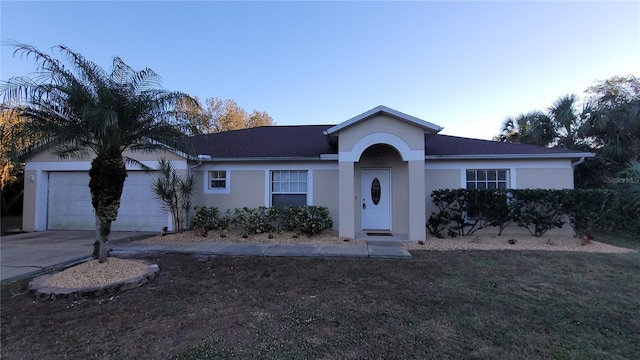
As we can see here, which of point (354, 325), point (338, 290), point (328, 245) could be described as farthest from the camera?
point (328, 245)

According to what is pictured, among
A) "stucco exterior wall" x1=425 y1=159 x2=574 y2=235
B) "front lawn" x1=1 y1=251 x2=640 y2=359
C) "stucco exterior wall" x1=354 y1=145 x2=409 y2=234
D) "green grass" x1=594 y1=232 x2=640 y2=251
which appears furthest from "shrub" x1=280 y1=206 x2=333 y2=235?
"green grass" x1=594 y1=232 x2=640 y2=251

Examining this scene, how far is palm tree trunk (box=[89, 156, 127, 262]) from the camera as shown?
18.7ft

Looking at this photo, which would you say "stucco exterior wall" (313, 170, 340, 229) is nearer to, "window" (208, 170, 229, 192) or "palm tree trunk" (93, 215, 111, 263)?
"window" (208, 170, 229, 192)

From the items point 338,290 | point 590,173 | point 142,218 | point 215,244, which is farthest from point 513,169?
point 142,218

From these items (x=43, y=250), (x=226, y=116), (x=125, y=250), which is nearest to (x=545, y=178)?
(x=125, y=250)

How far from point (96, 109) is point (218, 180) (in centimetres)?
661

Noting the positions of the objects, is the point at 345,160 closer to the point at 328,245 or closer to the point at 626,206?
the point at 328,245

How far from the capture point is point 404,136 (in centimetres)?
953

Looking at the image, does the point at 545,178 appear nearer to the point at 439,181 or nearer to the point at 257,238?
→ the point at 439,181

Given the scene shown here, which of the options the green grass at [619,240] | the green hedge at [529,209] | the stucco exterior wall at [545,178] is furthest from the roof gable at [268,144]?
the green grass at [619,240]

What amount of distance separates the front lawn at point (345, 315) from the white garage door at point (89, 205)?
5990 millimetres

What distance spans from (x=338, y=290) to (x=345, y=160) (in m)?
5.21

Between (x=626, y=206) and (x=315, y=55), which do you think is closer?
(x=626, y=206)

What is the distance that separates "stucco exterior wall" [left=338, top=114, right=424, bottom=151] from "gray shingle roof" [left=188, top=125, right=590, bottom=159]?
1.49 m
